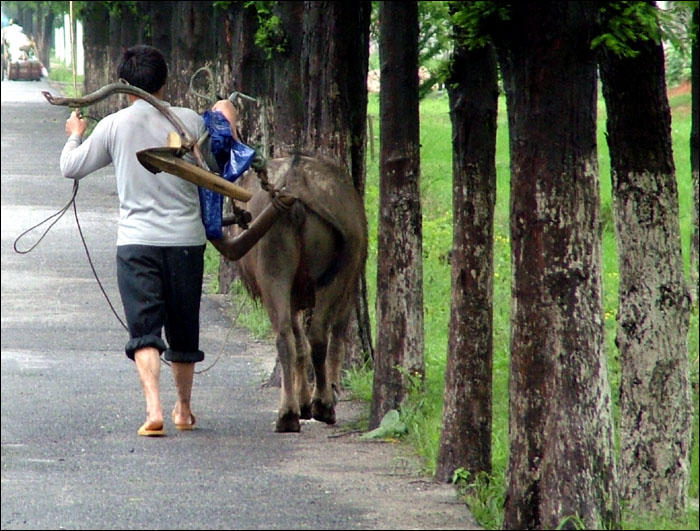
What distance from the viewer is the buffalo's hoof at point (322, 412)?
9.21 meters

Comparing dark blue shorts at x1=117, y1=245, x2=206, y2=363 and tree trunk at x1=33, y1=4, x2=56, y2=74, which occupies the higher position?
tree trunk at x1=33, y1=4, x2=56, y2=74

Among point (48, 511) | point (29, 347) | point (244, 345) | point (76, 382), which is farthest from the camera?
point (244, 345)

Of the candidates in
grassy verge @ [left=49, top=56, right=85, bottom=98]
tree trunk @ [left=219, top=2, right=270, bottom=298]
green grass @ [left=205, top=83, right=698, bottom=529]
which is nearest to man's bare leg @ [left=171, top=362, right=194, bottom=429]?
green grass @ [left=205, top=83, right=698, bottom=529]

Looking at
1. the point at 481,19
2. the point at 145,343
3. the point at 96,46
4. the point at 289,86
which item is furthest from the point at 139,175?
the point at 96,46

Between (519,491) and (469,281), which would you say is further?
(469,281)

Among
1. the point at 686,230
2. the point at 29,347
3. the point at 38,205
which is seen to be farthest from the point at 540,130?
the point at 686,230

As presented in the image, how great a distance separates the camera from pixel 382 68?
978 cm

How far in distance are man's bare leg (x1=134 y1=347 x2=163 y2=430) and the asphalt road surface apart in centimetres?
17

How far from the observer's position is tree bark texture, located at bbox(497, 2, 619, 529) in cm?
636

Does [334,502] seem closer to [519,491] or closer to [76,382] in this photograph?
[519,491]

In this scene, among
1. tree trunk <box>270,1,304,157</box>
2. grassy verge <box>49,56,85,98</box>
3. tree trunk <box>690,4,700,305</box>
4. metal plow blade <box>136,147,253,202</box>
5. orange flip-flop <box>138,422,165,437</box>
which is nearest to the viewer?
metal plow blade <box>136,147,253,202</box>

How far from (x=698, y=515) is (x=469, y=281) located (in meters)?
1.80

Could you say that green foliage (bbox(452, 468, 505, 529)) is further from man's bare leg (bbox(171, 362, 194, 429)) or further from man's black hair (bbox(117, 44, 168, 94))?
man's black hair (bbox(117, 44, 168, 94))

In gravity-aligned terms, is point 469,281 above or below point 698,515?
above
